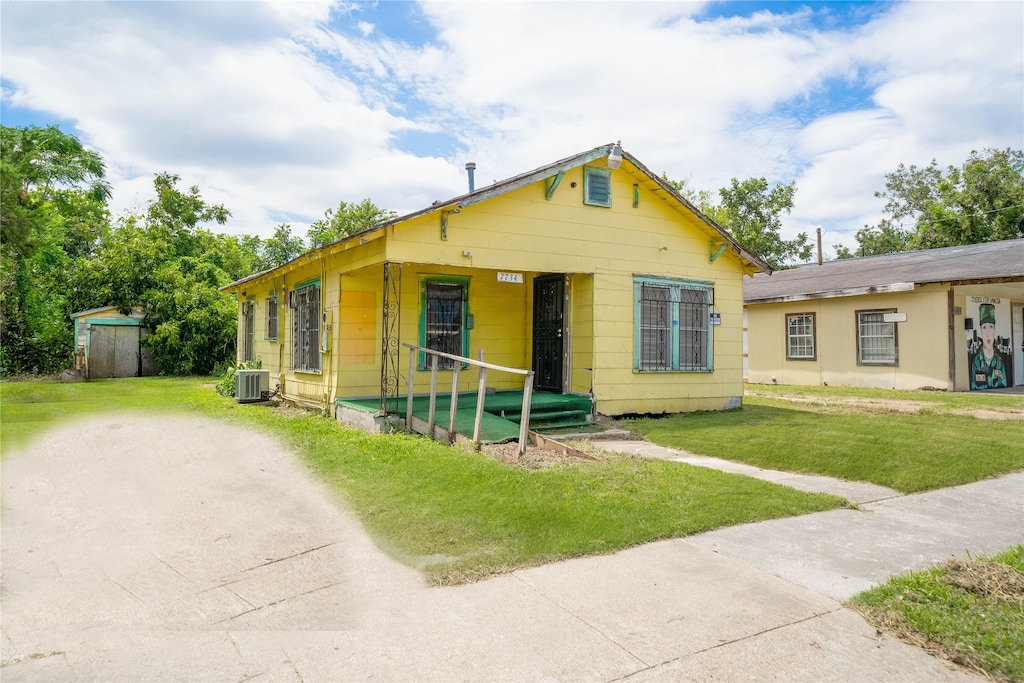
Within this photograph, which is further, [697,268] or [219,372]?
[219,372]

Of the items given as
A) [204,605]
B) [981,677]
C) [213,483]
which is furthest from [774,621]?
[213,483]

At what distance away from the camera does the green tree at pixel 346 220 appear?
121 ft

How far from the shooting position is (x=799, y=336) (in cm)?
1906

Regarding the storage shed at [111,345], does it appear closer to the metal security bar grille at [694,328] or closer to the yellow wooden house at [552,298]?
the yellow wooden house at [552,298]

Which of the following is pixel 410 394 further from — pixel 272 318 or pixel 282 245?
pixel 282 245

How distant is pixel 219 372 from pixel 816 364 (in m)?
18.9

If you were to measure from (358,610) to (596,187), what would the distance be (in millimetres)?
8828

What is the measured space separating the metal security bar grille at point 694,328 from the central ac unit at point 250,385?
27.8ft

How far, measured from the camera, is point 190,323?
69.7 feet

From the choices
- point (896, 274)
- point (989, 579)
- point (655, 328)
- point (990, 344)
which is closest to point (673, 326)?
point (655, 328)

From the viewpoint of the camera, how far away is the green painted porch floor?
857 cm

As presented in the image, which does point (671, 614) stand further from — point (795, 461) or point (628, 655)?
point (795, 461)

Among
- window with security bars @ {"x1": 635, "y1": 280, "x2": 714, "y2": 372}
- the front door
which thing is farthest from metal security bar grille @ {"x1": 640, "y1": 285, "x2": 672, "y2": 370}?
the front door

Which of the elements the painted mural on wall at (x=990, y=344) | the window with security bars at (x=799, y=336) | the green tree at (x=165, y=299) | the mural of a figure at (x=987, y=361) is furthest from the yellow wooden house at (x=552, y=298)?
the green tree at (x=165, y=299)
